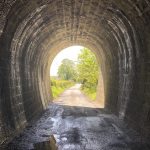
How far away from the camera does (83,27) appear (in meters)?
17.6

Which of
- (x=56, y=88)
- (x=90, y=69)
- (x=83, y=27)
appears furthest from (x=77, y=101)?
(x=56, y=88)

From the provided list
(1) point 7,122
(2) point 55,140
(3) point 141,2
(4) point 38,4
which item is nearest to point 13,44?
(4) point 38,4

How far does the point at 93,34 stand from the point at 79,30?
37.4 inches

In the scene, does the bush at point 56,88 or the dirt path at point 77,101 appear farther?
the bush at point 56,88

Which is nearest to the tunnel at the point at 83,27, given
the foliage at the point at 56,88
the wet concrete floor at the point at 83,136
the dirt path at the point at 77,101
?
the wet concrete floor at the point at 83,136

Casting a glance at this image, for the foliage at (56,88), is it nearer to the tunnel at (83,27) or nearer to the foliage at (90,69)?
the foliage at (90,69)

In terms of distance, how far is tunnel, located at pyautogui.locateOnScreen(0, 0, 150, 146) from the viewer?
1041 centimetres

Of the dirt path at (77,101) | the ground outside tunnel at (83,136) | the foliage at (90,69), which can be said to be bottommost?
the dirt path at (77,101)

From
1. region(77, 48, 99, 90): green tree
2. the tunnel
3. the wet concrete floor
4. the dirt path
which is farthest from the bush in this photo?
the wet concrete floor

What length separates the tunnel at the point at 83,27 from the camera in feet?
34.1

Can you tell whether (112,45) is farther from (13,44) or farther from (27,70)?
(13,44)

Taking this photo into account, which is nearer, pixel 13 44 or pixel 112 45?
pixel 13 44

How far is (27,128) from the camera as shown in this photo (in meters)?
12.4

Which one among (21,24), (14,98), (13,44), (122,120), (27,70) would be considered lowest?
(122,120)
